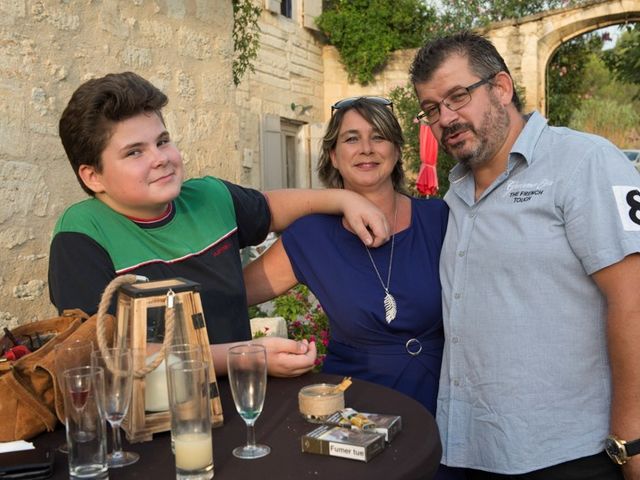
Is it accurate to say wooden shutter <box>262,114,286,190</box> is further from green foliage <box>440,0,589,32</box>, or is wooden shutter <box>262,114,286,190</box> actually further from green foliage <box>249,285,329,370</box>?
green foliage <box>249,285,329,370</box>

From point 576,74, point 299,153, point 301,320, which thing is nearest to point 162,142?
Answer: point 301,320

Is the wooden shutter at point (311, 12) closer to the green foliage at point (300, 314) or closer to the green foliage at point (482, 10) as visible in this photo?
the green foliage at point (482, 10)

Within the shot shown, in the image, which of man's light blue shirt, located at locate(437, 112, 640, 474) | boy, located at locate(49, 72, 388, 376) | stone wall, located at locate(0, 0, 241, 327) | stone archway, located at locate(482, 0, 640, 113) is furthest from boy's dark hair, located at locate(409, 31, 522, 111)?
stone archway, located at locate(482, 0, 640, 113)

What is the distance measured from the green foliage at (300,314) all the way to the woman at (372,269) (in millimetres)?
2214

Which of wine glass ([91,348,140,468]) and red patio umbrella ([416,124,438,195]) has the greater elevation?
red patio umbrella ([416,124,438,195])

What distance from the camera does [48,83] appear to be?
350 cm

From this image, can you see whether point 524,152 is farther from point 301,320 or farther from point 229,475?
point 301,320

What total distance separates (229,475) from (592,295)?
43.5 inches

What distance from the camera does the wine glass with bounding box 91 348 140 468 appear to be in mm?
1371

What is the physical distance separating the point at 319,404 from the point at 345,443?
23cm

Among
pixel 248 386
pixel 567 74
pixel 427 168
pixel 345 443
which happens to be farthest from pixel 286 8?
pixel 345 443

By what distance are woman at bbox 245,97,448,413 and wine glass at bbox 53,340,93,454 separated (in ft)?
3.34

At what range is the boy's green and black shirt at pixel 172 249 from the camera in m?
1.79

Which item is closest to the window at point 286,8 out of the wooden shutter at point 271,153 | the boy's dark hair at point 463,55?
the wooden shutter at point 271,153
